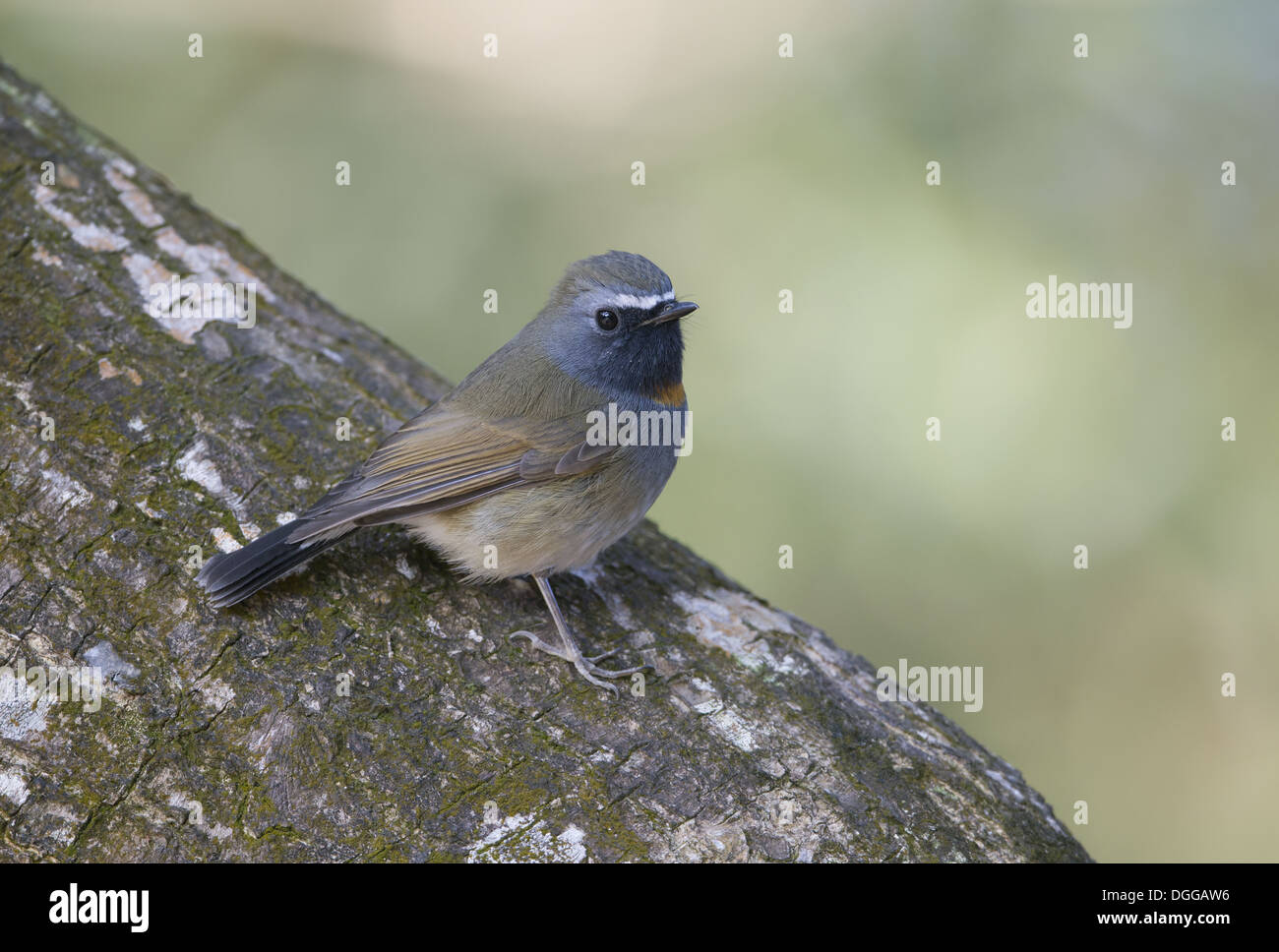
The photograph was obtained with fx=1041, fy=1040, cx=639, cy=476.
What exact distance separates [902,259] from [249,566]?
5.33 meters

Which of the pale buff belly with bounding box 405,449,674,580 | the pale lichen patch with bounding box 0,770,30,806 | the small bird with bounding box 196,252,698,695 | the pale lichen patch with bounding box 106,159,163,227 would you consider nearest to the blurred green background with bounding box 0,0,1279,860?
the small bird with bounding box 196,252,698,695

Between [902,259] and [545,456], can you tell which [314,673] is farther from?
[902,259]

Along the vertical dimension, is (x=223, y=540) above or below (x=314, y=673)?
above

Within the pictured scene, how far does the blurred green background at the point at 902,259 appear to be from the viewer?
6.95 m

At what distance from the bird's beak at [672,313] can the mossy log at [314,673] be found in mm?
903

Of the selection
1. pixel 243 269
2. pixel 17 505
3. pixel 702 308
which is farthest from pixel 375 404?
pixel 702 308

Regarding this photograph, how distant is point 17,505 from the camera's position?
10.5ft

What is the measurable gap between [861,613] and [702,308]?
99.9 inches

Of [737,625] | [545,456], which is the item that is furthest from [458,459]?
[737,625]

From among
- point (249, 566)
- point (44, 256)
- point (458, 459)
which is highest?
point (44, 256)

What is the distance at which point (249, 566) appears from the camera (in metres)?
3.17

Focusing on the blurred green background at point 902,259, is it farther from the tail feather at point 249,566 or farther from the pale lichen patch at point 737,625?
the tail feather at point 249,566

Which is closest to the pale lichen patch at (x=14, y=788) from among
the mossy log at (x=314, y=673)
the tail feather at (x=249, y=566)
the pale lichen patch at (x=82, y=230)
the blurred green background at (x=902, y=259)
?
the mossy log at (x=314, y=673)

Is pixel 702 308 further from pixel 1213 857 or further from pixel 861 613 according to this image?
pixel 1213 857
